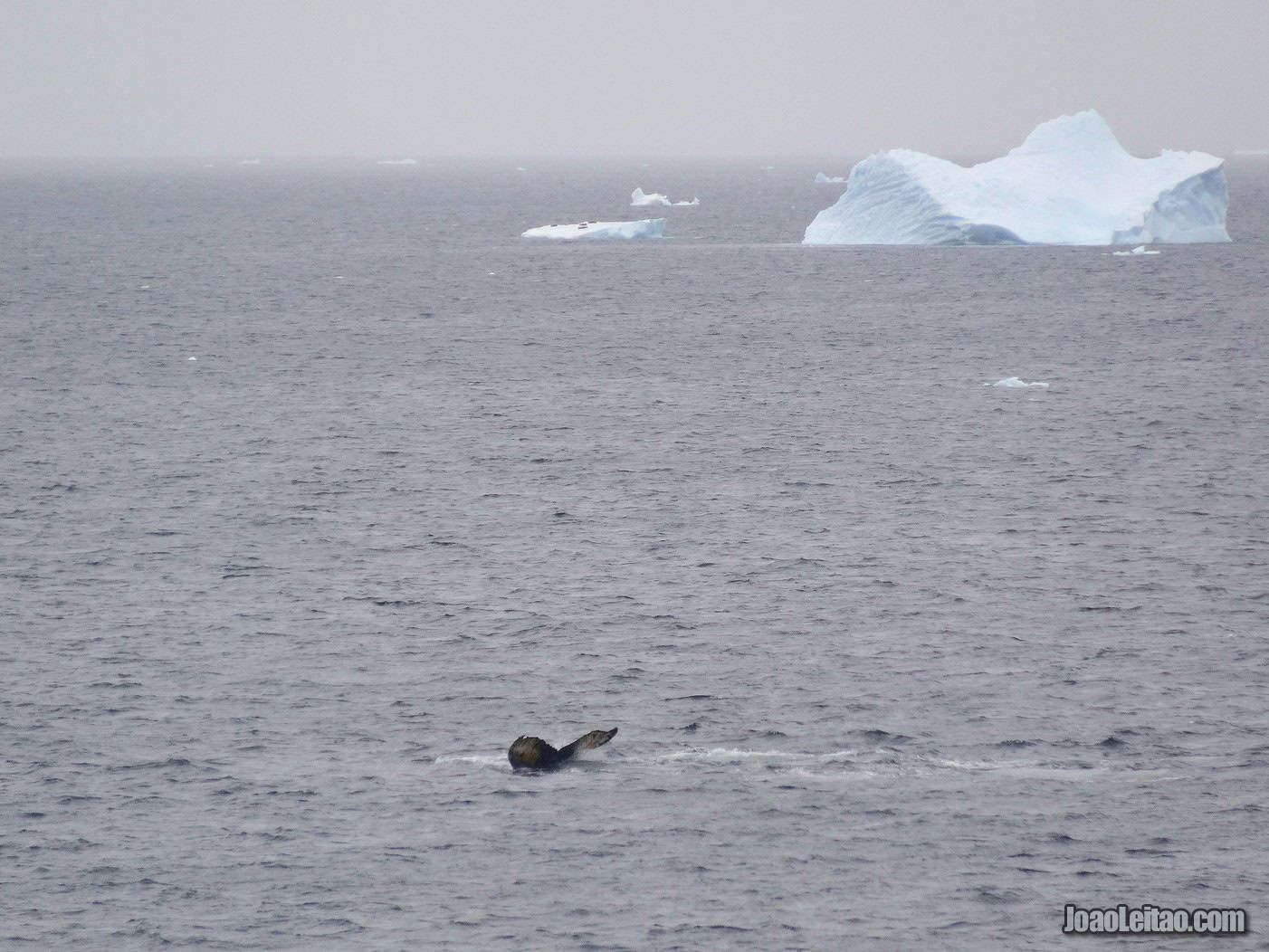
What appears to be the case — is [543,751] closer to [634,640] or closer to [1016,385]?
[634,640]

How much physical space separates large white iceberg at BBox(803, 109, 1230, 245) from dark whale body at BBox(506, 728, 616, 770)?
81689mm

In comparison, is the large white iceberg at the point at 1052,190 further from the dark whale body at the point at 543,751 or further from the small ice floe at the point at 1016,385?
the dark whale body at the point at 543,751

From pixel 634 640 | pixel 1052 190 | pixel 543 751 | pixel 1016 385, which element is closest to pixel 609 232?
pixel 1052 190

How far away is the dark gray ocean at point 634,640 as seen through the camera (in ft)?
87.4

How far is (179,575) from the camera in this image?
44.1 metres

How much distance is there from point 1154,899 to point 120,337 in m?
71.4

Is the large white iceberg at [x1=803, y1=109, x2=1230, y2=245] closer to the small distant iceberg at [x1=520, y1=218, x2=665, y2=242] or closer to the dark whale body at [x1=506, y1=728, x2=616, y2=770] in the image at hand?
the small distant iceberg at [x1=520, y1=218, x2=665, y2=242]

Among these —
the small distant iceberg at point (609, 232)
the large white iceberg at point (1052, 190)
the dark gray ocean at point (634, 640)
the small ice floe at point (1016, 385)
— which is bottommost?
the dark gray ocean at point (634, 640)

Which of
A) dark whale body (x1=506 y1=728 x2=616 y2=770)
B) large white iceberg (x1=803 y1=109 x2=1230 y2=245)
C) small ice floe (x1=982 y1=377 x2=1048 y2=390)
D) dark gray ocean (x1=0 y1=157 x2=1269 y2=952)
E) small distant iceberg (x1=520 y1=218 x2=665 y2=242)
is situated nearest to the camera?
dark gray ocean (x1=0 y1=157 x2=1269 y2=952)

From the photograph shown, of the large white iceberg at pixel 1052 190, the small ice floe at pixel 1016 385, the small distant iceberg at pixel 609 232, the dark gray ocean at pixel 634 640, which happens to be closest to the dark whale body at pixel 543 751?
the dark gray ocean at pixel 634 640

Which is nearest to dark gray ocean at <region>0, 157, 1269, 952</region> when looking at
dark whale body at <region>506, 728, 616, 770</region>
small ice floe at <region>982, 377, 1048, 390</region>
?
dark whale body at <region>506, 728, 616, 770</region>

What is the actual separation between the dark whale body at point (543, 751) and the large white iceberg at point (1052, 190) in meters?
81.7

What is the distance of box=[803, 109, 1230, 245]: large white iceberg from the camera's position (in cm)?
10906

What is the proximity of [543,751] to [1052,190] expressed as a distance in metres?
89.4
